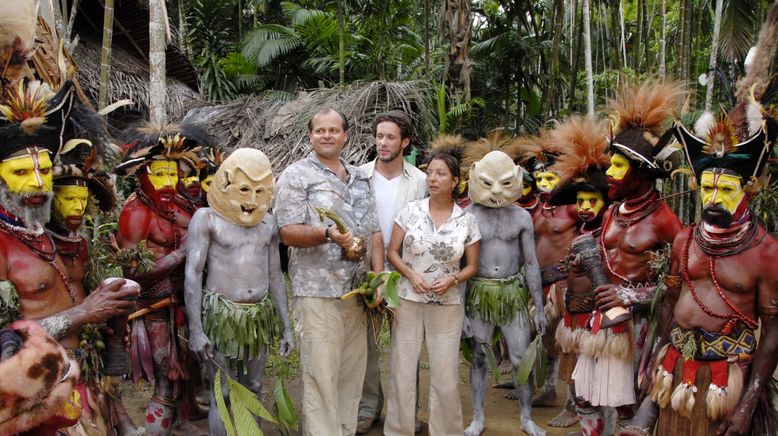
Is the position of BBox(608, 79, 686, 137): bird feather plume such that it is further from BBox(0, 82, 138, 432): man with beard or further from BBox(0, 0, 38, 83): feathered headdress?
BBox(0, 0, 38, 83): feathered headdress

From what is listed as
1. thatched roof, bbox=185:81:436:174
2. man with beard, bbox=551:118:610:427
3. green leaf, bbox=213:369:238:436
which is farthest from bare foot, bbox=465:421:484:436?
thatched roof, bbox=185:81:436:174

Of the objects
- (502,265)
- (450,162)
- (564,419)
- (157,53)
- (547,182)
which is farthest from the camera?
(157,53)

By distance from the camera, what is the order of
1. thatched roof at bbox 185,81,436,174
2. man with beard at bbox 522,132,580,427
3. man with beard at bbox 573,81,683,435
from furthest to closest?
thatched roof at bbox 185,81,436,174
man with beard at bbox 522,132,580,427
man with beard at bbox 573,81,683,435

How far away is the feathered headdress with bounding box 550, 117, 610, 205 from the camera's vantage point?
182 inches

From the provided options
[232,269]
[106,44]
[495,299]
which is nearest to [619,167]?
[495,299]

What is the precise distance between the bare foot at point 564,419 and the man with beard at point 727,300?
1.67 m

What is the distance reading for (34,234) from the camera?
300 cm

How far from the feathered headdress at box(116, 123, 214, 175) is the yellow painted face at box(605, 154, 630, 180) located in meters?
2.74

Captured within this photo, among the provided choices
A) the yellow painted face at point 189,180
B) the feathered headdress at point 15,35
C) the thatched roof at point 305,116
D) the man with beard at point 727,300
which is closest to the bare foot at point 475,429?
the man with beard at point 727,300

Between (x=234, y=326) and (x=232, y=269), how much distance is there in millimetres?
336

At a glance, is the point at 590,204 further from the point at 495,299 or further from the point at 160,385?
the point at 160,385

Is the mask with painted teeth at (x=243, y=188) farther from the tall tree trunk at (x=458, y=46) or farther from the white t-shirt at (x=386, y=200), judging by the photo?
the tall tree trunk at (x=458, y=46)

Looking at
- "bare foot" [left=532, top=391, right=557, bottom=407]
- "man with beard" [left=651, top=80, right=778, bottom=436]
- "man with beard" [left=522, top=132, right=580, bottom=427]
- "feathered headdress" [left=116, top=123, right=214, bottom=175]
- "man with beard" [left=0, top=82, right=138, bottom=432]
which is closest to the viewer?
"man with beard" [left=0, top=82, right=138, bottom=432]

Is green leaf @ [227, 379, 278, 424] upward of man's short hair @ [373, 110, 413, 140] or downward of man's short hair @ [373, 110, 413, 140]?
downward
